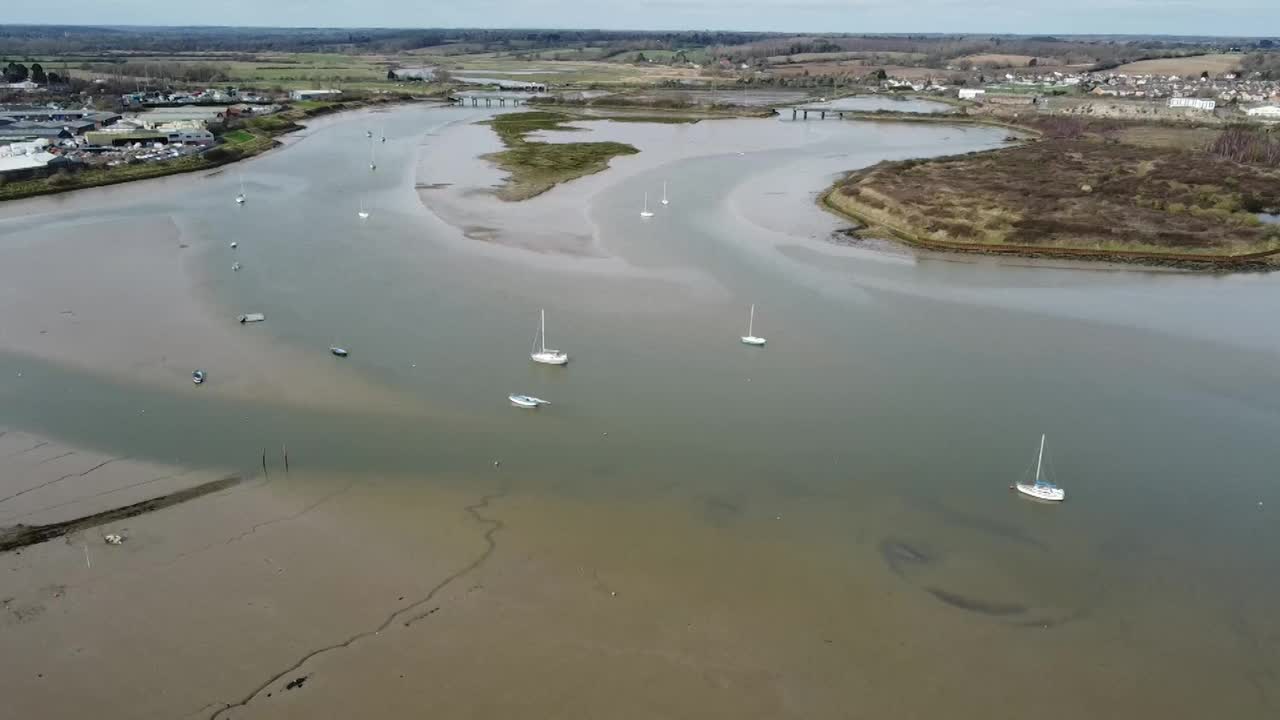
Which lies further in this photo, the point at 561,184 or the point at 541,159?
the point at 541,159

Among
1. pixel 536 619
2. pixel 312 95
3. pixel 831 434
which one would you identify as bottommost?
pixel 536 619

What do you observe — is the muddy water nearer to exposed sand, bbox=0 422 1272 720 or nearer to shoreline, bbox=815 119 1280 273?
exposed sand, bbox=0 422 1272 720

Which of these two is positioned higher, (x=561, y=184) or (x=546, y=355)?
(x=561, y=184)

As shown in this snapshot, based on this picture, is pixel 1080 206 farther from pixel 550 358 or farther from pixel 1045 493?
pixel 550 358

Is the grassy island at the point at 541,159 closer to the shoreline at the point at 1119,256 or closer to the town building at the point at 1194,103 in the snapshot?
the shoreline at the point at 1119,256

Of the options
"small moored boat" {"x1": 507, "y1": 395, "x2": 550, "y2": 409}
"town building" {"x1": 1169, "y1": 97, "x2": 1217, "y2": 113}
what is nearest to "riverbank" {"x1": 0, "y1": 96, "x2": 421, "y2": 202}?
"small moored boat" {"x1": 507, "y1": 395, "x2": 550, "y2": 409}

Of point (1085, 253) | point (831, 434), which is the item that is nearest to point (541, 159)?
point (1085, 253)

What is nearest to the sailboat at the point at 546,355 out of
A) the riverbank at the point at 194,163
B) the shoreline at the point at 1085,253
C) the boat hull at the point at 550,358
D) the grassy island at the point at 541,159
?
the boat hull at the point at 550,358
